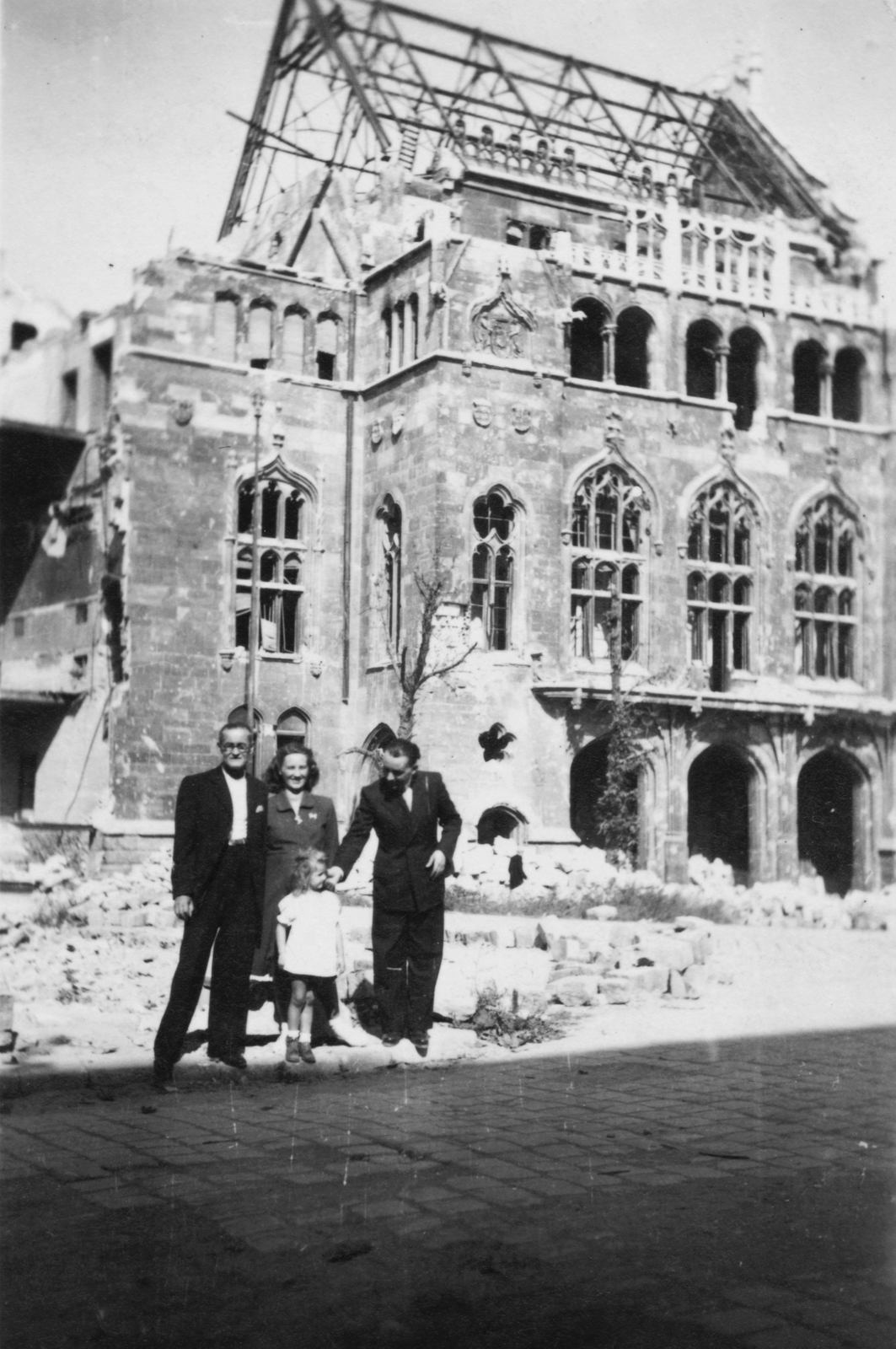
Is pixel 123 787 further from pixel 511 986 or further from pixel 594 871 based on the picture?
pixel 511 986

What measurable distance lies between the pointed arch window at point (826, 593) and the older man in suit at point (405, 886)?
814 inches

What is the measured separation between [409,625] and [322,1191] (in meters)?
19.9

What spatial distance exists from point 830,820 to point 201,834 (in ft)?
74.8

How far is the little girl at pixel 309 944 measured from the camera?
28.8ft

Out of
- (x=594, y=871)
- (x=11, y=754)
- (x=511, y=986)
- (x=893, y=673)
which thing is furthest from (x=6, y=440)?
(x=511, y=986)

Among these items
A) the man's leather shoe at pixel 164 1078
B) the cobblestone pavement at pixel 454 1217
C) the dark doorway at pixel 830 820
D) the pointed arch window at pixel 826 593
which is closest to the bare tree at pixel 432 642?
the pointed arch window at pixel 826 593

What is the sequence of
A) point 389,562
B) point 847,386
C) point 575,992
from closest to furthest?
point 575,992, point 389,562, point 847,386

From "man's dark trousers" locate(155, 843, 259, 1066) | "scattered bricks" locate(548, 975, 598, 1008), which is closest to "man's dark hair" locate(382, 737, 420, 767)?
"man's dark trousers" locate(155, 843, 259, 1066)

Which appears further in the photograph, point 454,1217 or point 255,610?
point 255,610

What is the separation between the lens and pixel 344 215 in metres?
29.3

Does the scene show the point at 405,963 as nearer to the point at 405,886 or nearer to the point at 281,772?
the point at 405,886

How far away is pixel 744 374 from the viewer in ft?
96.2

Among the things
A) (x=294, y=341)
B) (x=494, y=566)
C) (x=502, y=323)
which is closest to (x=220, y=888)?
(x=494, y=566)

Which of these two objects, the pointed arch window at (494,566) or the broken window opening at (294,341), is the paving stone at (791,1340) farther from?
the broken window opening at (294,341)
